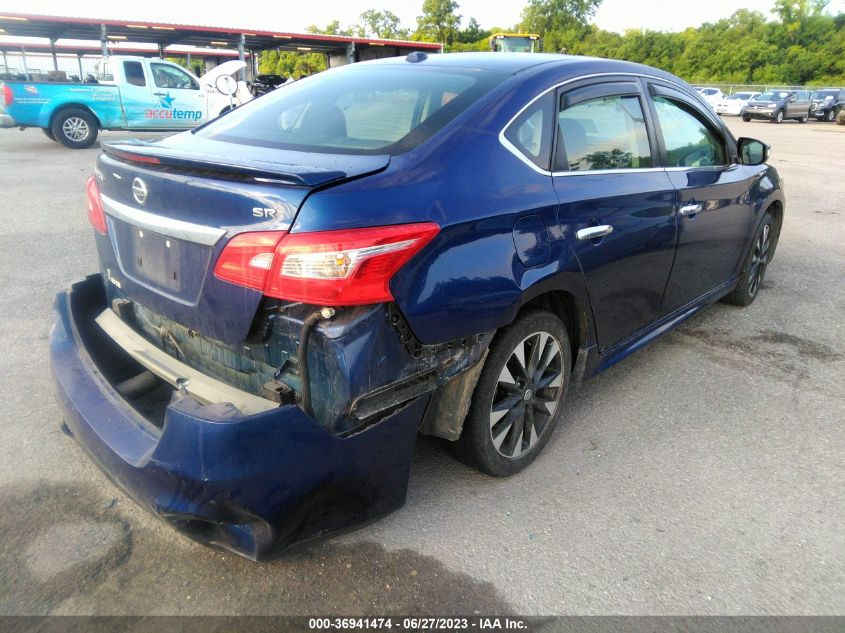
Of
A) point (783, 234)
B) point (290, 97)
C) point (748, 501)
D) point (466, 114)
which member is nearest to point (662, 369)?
point (748, 501)

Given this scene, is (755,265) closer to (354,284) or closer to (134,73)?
(354,284)

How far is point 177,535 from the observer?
2.44m

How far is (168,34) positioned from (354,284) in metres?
27.8

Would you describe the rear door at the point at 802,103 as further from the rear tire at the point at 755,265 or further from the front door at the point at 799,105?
the rear tire at the point at 755,265

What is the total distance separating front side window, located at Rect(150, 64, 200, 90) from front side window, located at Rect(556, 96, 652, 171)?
14.7 metres

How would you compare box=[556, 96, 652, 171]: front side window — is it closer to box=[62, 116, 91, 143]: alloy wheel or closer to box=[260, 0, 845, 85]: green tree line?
box=[62, 116, 91, 143]: alloy wheel

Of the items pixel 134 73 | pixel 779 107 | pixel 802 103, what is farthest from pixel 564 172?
pixel 802 103

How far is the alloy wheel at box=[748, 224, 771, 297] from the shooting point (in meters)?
4.93

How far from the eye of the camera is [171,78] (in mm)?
15742

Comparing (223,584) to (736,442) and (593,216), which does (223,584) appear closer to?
(593,216)

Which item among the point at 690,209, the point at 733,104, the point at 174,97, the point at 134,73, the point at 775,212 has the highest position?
the point at 690,209

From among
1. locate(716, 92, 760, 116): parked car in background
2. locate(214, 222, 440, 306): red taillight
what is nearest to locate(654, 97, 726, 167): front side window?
locate(214, 222, 440, 306): red taillight

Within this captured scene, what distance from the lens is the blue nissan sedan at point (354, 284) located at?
77.5 inches

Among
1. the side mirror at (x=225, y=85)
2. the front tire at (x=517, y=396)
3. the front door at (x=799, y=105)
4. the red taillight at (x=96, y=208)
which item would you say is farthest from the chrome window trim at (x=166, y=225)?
the front door at (x=799, y=105)
